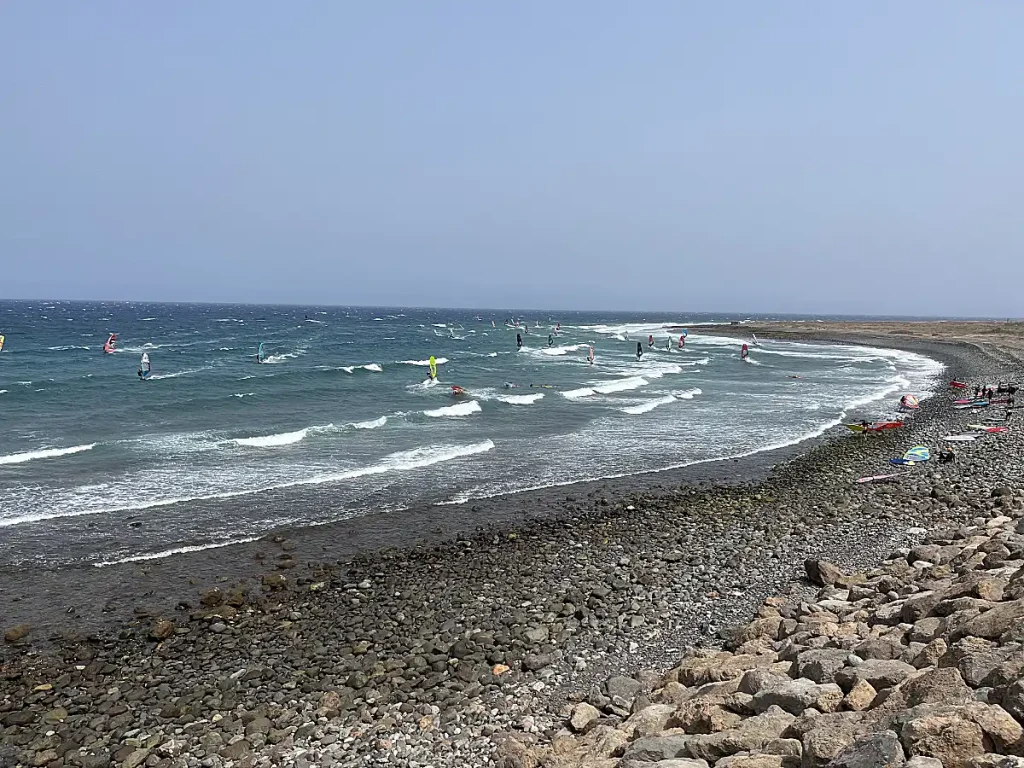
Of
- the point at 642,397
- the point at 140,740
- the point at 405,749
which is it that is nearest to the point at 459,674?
the point at 405,749

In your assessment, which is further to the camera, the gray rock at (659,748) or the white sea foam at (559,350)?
the white sea foam at (559,350)

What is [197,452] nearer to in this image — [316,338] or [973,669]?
[973,669]

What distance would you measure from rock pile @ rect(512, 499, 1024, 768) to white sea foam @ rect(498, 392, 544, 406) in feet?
78.8

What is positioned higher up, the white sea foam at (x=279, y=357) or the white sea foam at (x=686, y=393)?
the white sea foam at (x=279, y=357)

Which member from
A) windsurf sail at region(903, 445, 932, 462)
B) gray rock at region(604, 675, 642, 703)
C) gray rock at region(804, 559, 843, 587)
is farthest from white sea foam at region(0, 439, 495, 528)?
windsurf sail at region(903, 445, 932, 462)

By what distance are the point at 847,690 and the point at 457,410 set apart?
1027 inches

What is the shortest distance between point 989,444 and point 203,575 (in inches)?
897

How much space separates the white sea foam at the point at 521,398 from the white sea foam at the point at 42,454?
18.1 m

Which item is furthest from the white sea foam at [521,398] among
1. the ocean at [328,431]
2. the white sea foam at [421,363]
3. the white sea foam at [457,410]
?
the white sea foam at [421,363]

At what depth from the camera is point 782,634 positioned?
8688 millimetres

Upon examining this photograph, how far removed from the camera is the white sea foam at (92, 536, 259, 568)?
13695 mm

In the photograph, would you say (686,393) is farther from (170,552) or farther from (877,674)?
(877,674)

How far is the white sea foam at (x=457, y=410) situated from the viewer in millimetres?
30750

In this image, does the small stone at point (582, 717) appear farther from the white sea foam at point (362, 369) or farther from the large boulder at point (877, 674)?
the white sea foam at point (362, 369)
